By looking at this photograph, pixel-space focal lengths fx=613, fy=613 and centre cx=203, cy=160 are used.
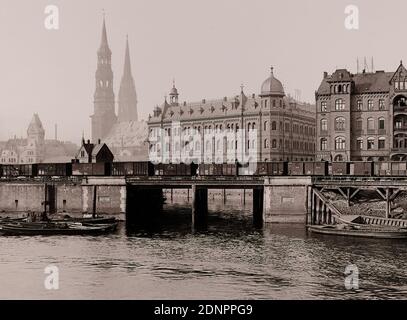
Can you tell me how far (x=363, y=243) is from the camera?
6969 cm

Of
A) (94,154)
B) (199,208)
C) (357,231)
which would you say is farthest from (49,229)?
(94,154)

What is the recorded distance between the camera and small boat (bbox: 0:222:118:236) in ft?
262

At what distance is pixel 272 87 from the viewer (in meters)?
154

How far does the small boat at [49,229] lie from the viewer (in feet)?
262

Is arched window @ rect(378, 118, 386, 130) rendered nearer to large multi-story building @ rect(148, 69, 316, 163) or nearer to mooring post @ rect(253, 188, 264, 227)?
mooring post @ rect(253, 188, 264, 227)

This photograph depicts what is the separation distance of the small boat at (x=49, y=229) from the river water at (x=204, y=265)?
3.55 meters

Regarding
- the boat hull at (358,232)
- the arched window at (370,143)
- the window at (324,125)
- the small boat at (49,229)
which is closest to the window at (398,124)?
the arched window at (370,143)

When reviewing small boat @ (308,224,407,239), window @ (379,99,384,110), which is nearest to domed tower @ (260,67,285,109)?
window @ (379,99,384,110)

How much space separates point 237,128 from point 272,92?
16540 mm

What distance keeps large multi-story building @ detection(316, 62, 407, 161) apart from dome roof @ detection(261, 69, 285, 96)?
29331mm

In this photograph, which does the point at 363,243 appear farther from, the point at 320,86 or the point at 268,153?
the point at 268,153

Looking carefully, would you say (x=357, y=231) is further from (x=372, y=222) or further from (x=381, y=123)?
(x=381, y=123)

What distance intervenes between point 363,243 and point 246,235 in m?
15.1
